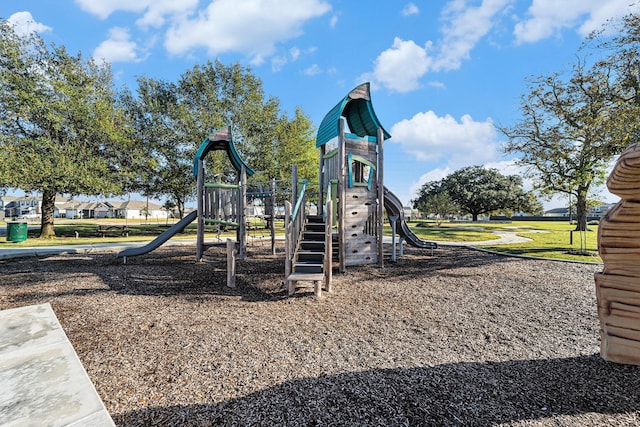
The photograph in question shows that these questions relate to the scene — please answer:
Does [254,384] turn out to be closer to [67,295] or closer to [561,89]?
[67,295]

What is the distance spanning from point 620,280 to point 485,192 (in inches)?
2143

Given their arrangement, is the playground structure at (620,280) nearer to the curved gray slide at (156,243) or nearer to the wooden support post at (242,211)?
the wooden support post at (242,211)

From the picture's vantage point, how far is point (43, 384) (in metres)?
2.30

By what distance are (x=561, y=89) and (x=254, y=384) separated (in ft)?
60.1

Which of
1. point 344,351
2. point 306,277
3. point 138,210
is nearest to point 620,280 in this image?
point 344,351

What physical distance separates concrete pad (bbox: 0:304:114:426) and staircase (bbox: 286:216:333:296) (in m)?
3.81

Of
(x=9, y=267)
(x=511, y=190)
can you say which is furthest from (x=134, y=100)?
(x=511, y=190)

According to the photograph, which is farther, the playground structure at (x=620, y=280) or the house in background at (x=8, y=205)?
the house in background at (x=8, y=205)

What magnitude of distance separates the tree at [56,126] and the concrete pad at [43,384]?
18054 millimetres

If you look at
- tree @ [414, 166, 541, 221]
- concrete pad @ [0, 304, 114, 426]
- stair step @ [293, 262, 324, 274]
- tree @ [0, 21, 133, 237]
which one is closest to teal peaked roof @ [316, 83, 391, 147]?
stair step @ [293, 262, 324, 274]

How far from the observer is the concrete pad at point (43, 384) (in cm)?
194

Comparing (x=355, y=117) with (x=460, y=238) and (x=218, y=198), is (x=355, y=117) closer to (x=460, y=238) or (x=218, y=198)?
(x=218, y=198)

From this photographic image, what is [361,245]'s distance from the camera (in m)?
9.37

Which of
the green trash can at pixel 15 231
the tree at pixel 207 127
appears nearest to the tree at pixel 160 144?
the tree at pixel 207 127
